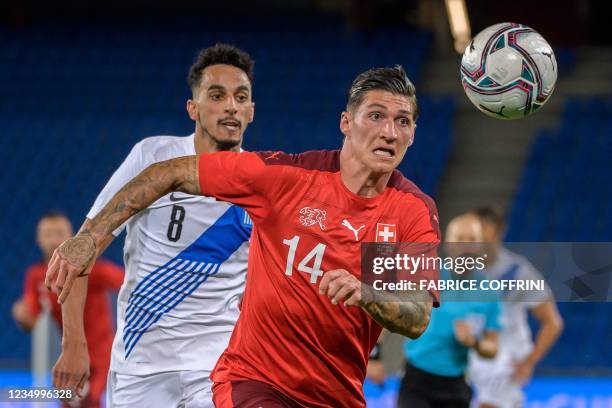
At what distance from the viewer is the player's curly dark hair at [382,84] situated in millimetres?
3900

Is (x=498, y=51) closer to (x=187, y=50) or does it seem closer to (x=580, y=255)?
(x=580, y=255)

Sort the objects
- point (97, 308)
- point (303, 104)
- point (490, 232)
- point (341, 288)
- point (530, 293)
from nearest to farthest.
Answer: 1. point (341, 288)
2. point (490, 232)
3. point (530, 293)
4. point (97, 308)
5. point (303, 104)

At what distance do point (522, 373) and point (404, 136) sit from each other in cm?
392

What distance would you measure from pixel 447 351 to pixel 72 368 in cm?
248

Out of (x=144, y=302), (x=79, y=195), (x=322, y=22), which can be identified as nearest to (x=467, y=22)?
(x=322, y=22)

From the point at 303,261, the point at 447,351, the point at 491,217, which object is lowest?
the point at 303,261

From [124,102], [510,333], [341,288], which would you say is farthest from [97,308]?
→ [124,102]

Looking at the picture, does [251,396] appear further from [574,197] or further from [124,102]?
[124,102]

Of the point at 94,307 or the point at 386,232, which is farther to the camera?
the point at 94,307

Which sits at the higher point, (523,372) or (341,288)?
(523,372)

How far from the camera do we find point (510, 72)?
15.4 feet

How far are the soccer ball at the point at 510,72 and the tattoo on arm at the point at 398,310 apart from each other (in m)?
1.50

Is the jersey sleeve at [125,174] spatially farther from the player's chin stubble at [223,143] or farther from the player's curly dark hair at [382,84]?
the player's curly dark hair at [382,84]

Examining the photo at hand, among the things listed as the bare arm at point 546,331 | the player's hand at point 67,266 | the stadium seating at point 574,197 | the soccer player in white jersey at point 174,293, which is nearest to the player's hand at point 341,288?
the player's hand at point 67,266
